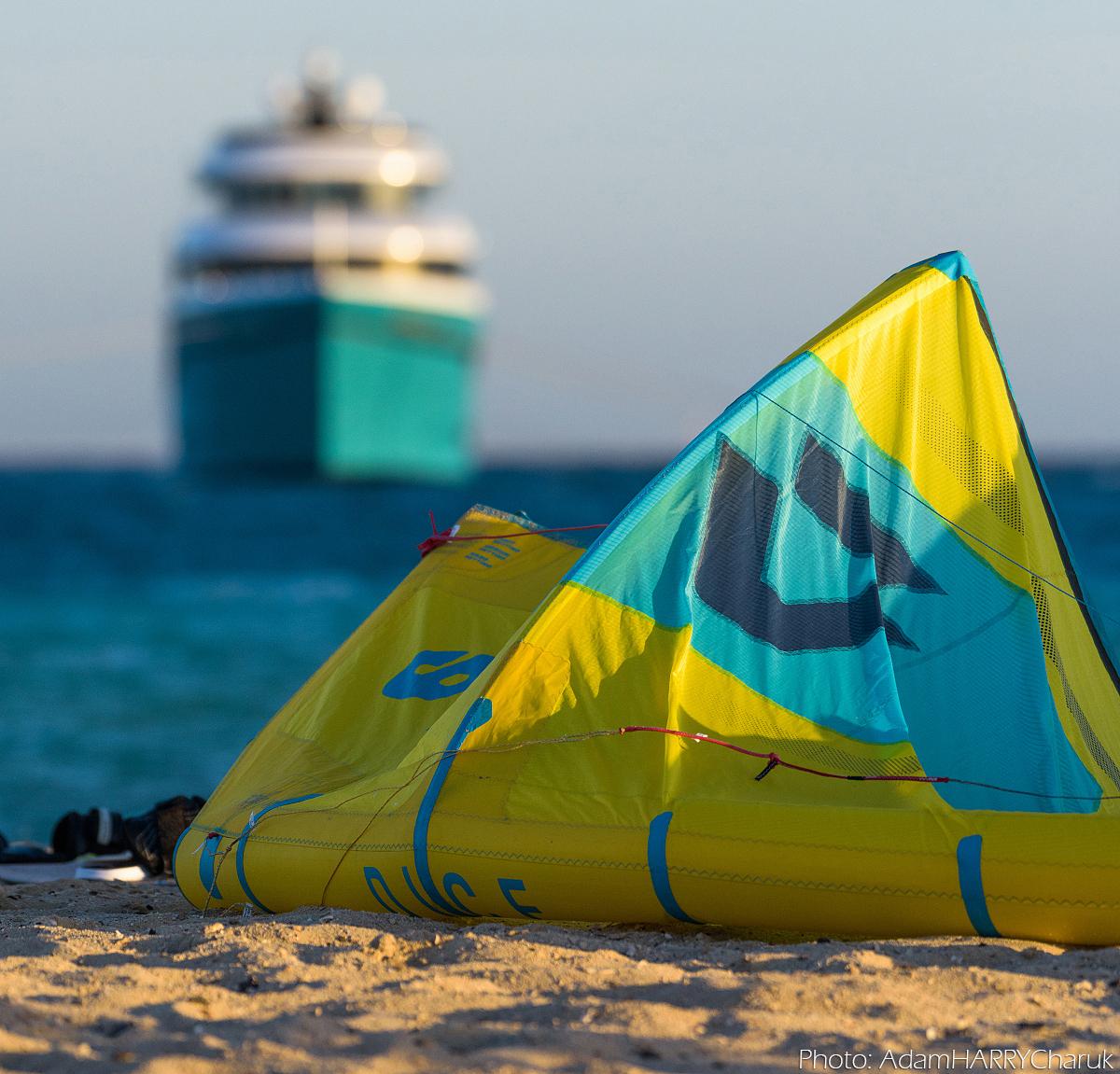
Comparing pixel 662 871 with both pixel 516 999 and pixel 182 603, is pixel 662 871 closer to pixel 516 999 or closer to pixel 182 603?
pixel 516 999

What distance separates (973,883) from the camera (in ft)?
Answer: 10.8

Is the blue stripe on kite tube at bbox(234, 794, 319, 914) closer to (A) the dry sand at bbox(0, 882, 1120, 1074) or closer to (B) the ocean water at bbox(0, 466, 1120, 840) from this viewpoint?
(A) the dry sand at bbox(0, 882, 1120, 1074)

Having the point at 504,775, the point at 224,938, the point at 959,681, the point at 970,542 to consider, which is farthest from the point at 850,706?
the point at 224,938

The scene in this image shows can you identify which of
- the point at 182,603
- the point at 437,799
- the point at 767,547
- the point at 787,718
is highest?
the point at 182,603

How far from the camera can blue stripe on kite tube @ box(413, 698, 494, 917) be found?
11.9 ft

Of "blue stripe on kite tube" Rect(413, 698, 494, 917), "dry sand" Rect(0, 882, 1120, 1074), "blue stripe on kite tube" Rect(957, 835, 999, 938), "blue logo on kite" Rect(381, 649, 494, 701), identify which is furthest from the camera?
"blue logo on kite" Rect(381, 649, 494, 701)

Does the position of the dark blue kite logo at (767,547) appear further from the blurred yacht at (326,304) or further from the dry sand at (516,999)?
the blurred yacht at (326,304)

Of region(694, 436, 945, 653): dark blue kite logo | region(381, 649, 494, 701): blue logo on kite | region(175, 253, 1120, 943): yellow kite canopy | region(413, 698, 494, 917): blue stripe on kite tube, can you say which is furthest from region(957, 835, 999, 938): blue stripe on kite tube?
region(381, 649, 494, 701): blue logo on kite

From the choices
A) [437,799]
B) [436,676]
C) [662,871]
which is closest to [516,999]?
[662,871]

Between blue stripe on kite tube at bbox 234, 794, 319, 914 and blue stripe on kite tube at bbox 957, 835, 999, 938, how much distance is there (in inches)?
66.7

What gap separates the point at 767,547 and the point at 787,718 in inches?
17.5

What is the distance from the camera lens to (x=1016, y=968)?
311cm

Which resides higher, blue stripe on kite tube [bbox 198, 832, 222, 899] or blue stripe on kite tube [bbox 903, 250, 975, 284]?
blue stripe on kite tube [bbox 903, 250, 975, 284]

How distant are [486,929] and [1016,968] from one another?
3.74 feet
